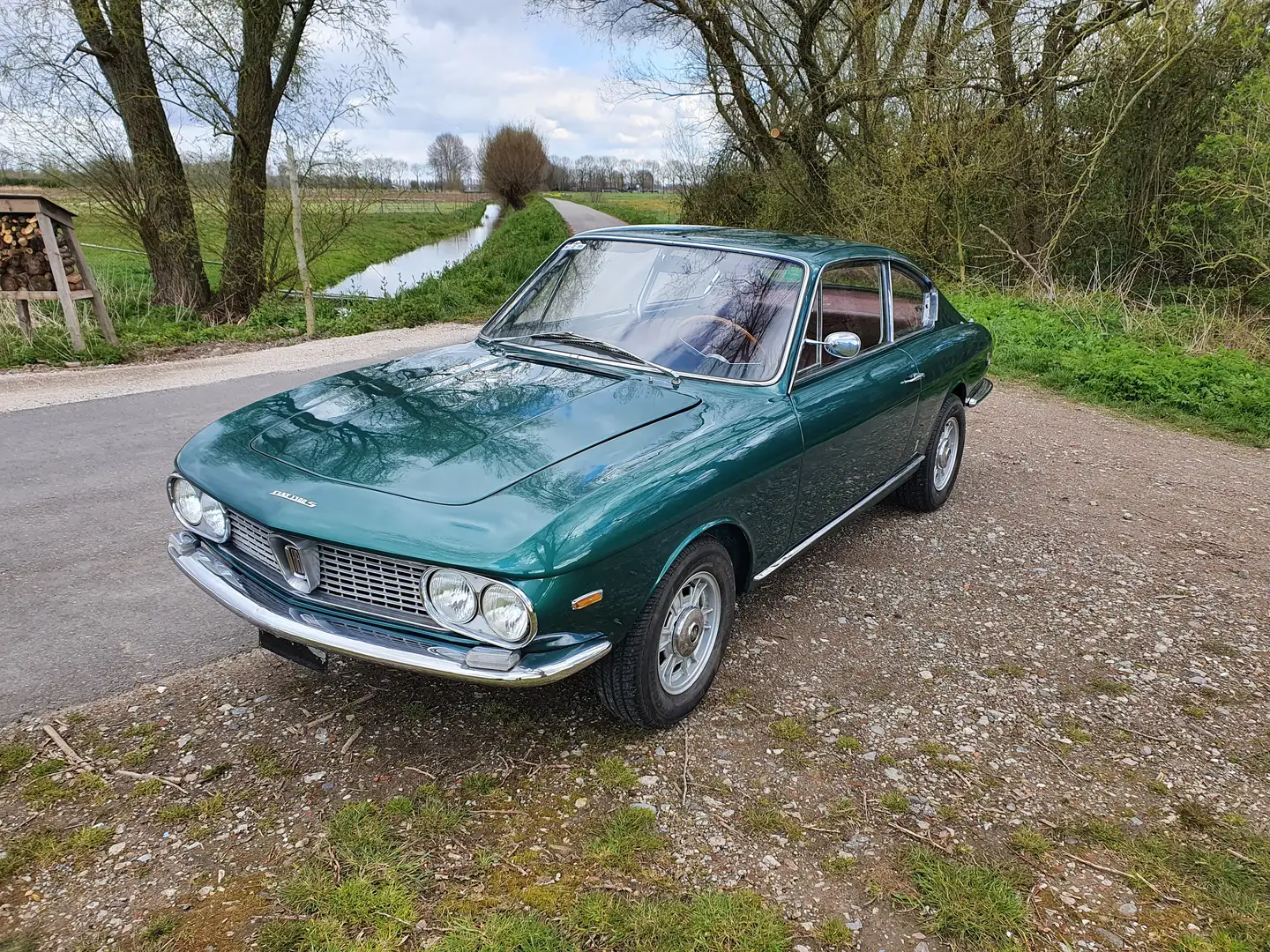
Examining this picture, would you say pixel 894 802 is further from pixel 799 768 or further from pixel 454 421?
pixel 454 421

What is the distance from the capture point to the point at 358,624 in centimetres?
254

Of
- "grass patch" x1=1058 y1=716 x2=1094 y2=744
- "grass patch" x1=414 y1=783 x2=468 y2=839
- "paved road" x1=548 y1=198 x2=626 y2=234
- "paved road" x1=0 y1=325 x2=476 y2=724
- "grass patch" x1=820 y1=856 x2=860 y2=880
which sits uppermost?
"paved road" x1=548 y1=198 x2=626 y2=234

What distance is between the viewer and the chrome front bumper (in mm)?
2369

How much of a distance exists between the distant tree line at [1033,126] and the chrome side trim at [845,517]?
7161 mm

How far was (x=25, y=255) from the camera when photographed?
28.6ft

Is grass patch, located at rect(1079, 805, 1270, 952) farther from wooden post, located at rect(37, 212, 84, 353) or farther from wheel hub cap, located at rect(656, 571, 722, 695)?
wooden post, located at rect(37, 212, 84, 353)

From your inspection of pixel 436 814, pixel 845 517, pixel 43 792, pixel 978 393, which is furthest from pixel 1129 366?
pixel 43 792

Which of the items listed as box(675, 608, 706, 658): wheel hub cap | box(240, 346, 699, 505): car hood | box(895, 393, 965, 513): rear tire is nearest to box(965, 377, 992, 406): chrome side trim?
box(895, 393, 965, 513): rear tire

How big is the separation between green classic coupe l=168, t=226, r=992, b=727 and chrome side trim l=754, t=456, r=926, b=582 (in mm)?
17

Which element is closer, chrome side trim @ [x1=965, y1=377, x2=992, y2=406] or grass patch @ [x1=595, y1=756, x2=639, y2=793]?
grass patch @ [x1=595, y1=756, x2=639, y2=793]

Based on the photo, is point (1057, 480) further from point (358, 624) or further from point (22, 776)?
point (22, 776)

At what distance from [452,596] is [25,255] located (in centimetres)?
913

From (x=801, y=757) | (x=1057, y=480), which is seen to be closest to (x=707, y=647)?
(x=801, y=757)

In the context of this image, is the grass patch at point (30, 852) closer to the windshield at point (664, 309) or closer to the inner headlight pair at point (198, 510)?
the inner headlight pair at point (198, 510)
